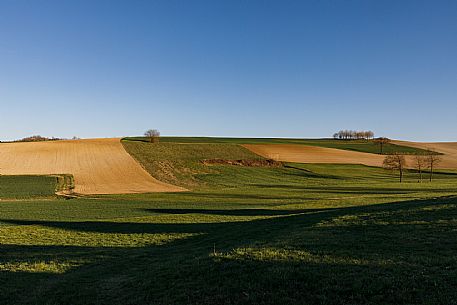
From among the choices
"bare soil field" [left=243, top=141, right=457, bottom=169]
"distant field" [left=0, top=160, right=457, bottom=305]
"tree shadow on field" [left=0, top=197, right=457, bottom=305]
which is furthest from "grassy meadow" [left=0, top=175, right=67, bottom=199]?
"bare soil field" [left=243, top=141, right=457, bottom=169]

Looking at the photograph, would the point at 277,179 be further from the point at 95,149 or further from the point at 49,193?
the point at 95,149

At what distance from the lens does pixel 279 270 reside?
10.9 metres

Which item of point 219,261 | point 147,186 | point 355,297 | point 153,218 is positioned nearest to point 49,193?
point 147,186

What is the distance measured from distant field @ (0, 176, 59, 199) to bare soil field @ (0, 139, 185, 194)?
12.3ft

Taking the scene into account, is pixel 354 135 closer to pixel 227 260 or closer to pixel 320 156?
pixel 320 156

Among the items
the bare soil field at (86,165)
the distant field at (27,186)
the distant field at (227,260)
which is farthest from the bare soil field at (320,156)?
the distant field at (227,260)

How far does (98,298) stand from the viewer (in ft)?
36.9

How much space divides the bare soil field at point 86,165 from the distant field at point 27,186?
12.3 ft

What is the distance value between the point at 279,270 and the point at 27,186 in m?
52.3

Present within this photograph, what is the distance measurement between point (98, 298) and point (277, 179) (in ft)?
190

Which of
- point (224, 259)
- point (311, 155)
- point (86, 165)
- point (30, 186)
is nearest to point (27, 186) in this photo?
point (30, 186)

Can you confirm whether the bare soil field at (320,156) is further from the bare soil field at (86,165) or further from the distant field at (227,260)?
the distant field at (227,260)

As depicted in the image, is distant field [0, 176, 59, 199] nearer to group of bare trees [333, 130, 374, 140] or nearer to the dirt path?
the dirt path

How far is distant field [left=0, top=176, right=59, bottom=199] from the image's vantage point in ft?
153
